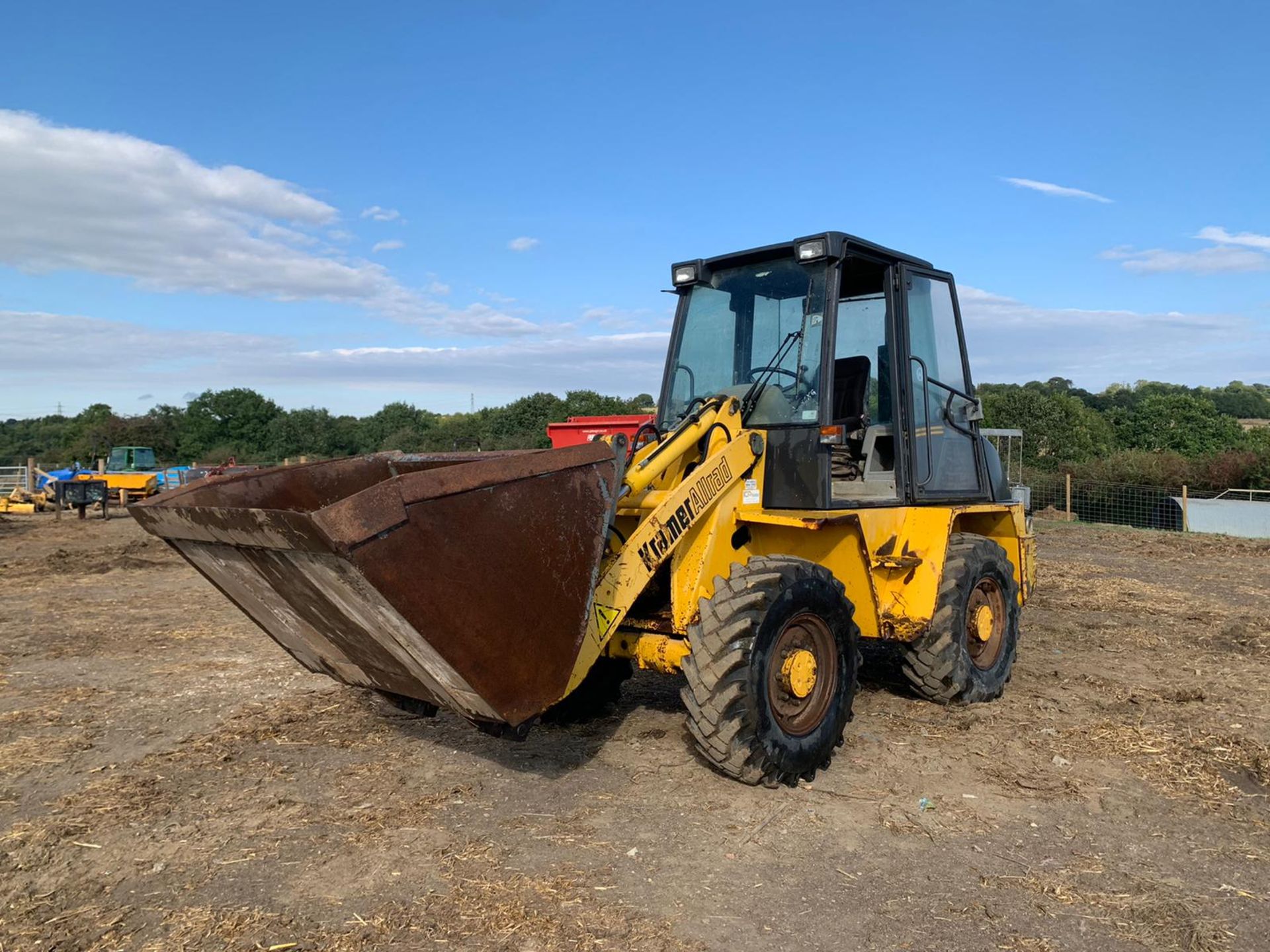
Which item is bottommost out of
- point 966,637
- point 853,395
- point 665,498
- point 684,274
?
point 966,637

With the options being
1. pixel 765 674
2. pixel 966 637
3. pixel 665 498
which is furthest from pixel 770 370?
pixel 966 637

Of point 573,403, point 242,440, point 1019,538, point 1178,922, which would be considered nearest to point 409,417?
point 242,440

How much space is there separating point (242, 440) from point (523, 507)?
59546mm

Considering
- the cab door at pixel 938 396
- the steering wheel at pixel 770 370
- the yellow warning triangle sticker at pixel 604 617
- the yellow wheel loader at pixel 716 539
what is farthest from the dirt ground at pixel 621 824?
the steering wheel at pixel 770 370

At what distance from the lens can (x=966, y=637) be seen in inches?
250

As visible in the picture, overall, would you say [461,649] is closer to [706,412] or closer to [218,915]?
[218,915]

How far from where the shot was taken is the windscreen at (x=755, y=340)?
5.69m

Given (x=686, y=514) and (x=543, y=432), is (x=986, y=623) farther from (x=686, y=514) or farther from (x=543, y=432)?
(x=543, y=432)

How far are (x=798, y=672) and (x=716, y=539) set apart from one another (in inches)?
33.1

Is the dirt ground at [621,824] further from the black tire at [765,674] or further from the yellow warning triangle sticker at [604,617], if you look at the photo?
the yellow warning triangle sticker at [604,617]

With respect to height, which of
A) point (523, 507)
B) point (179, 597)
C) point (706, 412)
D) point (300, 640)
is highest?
point (706, 412)

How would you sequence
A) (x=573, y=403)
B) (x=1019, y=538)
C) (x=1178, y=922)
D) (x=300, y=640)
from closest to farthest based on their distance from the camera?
(x=1178, y=922)
(x=300, y=640)
(x=1019, y=538)
(x=573, y=403)

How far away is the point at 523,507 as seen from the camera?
3.92 metres

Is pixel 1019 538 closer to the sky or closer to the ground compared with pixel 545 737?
closer to the sky
